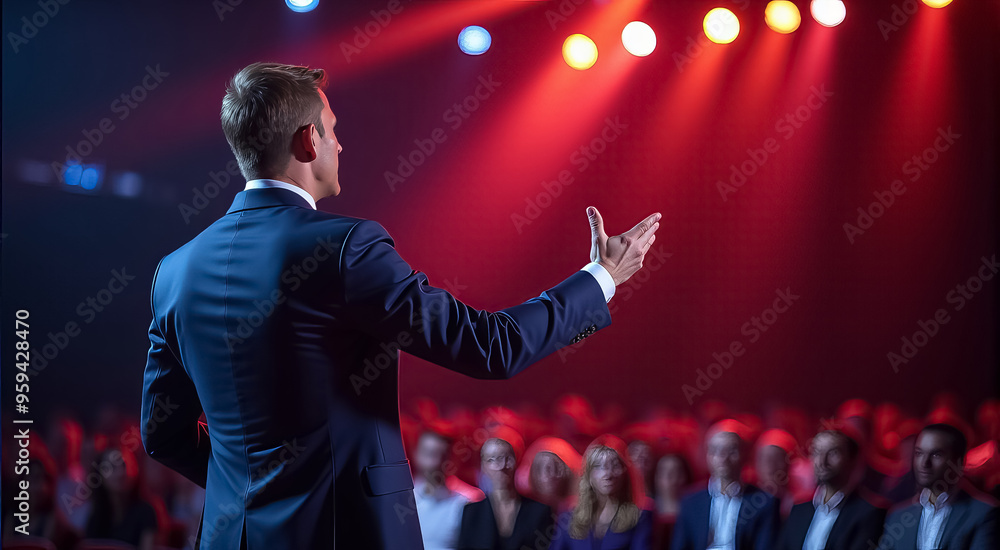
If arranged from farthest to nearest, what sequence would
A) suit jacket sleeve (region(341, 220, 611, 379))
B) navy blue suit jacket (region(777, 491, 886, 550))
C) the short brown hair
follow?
navy blue suit jacket (region(777, 491, 886, 550)) → the short brown hair → suit jacket sleeve (region(341, 220, 611, 379))

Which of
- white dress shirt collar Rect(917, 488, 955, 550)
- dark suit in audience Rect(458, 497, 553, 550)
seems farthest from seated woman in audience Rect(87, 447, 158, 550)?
white dress shirt collar Rect(917, 488, 955, 550)

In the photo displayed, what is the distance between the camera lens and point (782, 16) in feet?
9.84

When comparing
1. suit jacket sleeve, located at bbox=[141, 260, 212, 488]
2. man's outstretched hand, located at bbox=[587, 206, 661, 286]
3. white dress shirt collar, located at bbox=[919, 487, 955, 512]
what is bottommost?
white dress shirt collar, located at bbox=[919, 487, 955, 512]

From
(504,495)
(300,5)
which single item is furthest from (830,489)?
(300,5)

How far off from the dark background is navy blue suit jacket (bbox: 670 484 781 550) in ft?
1.11

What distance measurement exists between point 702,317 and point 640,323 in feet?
0.74

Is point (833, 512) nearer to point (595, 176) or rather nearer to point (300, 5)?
point (595, 176)

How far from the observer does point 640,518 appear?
274cm

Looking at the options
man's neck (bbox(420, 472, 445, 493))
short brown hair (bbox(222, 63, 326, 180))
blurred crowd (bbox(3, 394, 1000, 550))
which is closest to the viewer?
short brown hair (bbox(222, 63, 326, 180))

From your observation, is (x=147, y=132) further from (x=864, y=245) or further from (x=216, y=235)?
(x=864, y=245)

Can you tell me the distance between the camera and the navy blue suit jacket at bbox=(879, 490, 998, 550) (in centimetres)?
248

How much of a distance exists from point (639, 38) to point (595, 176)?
0.54 metres

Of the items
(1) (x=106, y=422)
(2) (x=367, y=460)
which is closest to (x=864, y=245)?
(2) (x=367, y=460)

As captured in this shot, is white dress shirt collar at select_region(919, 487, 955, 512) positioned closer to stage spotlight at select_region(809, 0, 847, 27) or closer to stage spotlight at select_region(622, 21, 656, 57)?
stage spotlight at select_region(809, 0, 847, 27)
